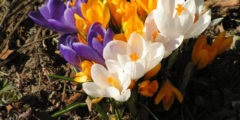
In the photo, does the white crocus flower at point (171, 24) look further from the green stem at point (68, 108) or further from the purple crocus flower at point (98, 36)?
the green stem at point (68, 108)

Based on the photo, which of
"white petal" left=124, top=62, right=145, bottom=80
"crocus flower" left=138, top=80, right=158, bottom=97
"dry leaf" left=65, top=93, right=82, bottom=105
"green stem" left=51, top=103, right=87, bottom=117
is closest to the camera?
"white petal" left=124, top=62, right=145, bottom=80

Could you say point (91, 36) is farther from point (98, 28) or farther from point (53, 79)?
point (53, 79)

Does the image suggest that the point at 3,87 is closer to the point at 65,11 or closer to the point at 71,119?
the point at 71,119

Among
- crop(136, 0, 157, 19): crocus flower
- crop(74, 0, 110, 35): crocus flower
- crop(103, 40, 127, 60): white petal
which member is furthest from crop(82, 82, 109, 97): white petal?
crop(136, 0, 157, 19): crocus flower

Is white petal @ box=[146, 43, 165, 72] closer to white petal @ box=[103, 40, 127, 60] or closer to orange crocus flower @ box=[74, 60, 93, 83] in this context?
white petal @ box=[103, 40, 127, 60]

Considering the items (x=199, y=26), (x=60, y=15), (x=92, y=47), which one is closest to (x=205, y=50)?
(x=199, y=26)

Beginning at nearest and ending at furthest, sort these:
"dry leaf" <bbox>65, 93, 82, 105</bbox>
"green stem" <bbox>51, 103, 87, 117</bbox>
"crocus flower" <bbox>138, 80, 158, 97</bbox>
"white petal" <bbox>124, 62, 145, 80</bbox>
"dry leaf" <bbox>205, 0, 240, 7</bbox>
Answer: "white petal" <bbox>124, 62, 145, 80</bbox> → "crocus flower" <bbox>138, 80, 158, 97</bbox> → "green stem" <bbox>51, 103, 87, 117</bbox> → "dry leaf" <bbox>65, 93, 82, 105</bbox> → "dry leaf" <bbox>205, 0, 240, 7</bbox>
